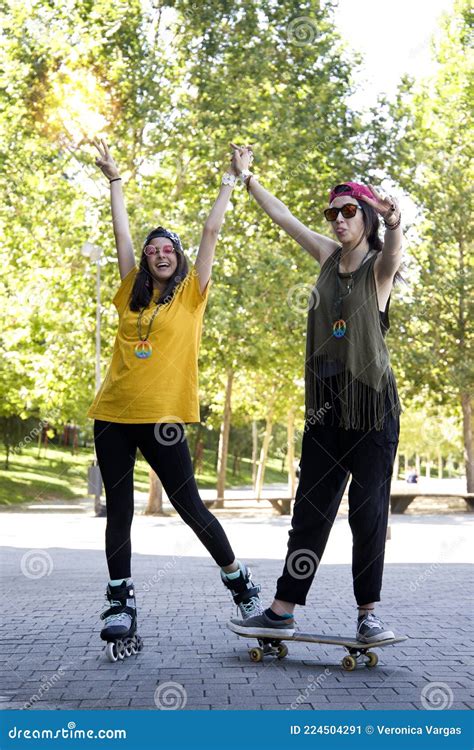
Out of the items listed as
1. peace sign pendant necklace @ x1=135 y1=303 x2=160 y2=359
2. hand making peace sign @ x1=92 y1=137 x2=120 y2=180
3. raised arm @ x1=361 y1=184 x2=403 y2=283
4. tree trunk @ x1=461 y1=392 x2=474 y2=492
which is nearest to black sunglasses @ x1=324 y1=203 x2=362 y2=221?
raised arm @ x1=361 y1=184 x2=403 y2=283

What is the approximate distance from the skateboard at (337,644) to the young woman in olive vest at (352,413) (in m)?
0.04

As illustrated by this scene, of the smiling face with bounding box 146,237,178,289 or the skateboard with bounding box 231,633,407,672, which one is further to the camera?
the smiling face with bounding box 146,237,178,289

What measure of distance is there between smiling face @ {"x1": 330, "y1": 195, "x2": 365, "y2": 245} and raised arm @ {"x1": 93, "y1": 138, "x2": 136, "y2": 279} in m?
1.12

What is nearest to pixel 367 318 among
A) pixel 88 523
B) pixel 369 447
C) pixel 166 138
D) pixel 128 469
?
pixel 369 447

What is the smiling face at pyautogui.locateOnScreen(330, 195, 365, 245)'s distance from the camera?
467cm

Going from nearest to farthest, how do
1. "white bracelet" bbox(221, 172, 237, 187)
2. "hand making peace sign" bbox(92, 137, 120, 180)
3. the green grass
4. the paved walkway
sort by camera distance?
1. the paved walkway
2. "white bracelet" bbox(221, 172, 237, 187)
3. "hand making peace sign" bbox(92, 137, 120, 180)
4. the green grass

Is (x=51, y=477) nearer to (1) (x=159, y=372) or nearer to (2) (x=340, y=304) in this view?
(1) (x=159, y=372)

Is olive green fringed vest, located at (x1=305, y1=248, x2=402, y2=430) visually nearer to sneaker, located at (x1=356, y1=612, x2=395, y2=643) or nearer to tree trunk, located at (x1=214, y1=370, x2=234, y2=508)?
sneaker, located at (x1=356, y1=612, x2=395, y2=643)

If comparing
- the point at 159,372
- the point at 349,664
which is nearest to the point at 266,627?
the point at 349,664

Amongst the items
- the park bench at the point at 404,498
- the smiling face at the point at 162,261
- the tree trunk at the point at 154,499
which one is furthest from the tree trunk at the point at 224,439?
the smiling face at the point at 162,261

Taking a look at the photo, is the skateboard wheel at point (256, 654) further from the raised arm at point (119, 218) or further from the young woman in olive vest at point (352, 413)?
the raised arm at point (119, 218)

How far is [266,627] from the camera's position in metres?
4.65

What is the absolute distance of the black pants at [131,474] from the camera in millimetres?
4832

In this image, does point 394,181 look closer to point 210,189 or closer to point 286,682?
point 210,189
